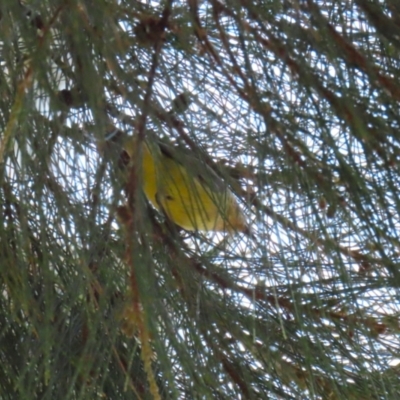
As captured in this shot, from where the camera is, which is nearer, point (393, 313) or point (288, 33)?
point (288, 33)

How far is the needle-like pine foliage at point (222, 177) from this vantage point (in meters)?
A: 0.59

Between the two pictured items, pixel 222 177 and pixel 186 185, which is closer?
pixel 186 185

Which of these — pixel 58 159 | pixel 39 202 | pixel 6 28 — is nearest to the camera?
pixel 6 28

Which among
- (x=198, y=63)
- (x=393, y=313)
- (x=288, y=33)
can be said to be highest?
(x=198, y=63)

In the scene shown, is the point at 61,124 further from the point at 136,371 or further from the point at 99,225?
the point at 136,371

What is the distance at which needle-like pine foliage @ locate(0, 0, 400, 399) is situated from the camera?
0.59 m

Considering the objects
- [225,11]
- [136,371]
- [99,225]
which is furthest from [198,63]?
[136,371]

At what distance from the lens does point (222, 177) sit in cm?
80

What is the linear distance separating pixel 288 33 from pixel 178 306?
0.90 ft

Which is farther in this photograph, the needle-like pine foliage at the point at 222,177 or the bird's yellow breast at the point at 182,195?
the bird's yellow breast at the point at 182,195

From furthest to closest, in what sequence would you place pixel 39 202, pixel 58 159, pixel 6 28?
pixel 58 159 < pixel 39 202 < pixel 6 28

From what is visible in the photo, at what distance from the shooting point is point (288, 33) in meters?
0.61

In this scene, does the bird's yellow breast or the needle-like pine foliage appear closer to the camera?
the needle-like pine foliage

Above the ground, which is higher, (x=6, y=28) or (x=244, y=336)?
(x=6, y=28)
